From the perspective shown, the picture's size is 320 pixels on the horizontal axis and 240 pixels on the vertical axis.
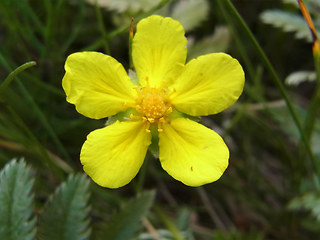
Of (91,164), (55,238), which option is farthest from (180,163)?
(55,238)

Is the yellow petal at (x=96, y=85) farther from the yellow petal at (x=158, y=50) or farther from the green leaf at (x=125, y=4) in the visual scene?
the green leaf at (x=125, y=4)

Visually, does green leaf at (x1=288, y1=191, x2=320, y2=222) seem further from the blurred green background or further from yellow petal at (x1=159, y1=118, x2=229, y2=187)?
yellow petal at (x1=159, y1=118, x2=229, y2=187)

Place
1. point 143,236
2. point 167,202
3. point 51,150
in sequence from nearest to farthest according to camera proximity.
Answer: point 143,236, point 51,150, point 167,202

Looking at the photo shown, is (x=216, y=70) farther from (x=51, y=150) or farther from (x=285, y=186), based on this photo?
(x=285, y=186)

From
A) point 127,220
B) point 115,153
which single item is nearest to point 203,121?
point 127,220

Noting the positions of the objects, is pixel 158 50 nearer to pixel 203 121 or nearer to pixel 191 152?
pixel 191 152

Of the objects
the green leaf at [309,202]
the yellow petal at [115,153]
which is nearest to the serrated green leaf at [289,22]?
the green leaf at [309,202]

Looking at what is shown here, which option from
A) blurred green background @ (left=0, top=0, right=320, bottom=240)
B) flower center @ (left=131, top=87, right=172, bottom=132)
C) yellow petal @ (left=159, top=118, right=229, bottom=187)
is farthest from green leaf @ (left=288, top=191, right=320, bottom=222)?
flower center @ (left=131, top=87, right=172, bottom=132)
